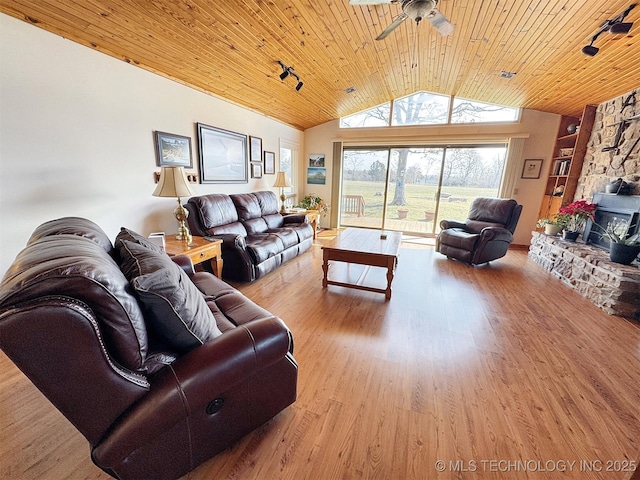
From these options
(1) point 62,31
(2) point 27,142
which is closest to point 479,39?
(1) point 62,31

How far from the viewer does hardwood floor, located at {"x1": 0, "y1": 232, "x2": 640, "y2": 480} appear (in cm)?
120

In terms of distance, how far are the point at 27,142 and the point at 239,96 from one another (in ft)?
8.28

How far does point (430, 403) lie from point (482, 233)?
2.96 meters

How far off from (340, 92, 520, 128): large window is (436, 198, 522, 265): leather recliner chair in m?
1.80

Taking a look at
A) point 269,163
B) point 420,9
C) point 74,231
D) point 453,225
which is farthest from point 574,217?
point 74,231

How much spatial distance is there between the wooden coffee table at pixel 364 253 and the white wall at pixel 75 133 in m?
2.03

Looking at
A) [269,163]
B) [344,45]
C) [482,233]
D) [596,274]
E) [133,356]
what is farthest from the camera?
[269,163]

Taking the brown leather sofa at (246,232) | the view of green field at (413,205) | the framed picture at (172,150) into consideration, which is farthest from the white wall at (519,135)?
the framed picture at (172,150)

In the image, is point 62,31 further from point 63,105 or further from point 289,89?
point 289,89

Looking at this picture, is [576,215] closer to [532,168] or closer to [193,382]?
[532,168]

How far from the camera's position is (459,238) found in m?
3.93

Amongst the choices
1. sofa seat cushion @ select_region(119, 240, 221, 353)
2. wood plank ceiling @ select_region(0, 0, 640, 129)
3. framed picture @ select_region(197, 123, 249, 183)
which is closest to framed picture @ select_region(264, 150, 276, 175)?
framed picture @ select_region(197, 123, 249, 183)

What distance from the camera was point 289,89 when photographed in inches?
155

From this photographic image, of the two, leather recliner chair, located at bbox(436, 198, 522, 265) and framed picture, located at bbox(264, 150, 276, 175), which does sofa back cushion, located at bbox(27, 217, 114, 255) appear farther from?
leather recliner chair, located at bbox(436, 198, 522, 265)
